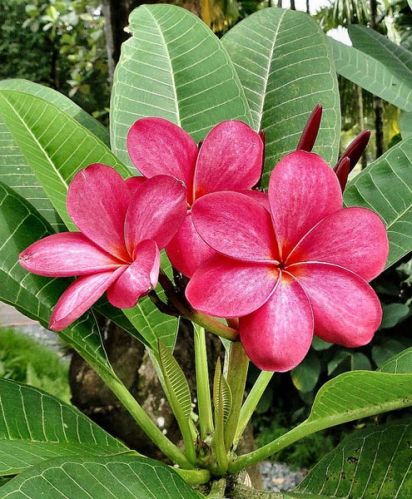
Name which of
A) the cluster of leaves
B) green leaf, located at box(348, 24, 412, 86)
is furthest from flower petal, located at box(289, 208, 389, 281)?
the cluster of leaves

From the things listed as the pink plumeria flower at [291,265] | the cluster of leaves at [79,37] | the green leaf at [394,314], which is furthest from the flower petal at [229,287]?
the cluster of leaves at [79,37]

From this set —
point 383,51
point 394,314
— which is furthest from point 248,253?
point 394,314

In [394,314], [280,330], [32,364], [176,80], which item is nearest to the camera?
[280,330]

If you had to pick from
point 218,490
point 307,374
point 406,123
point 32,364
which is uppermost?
point 406,123

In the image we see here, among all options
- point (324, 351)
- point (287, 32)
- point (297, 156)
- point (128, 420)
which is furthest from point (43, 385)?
point (297, 156)

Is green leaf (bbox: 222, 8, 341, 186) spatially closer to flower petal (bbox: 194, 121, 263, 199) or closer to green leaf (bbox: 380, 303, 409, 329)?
flower petal (bbox: 194, 121, 263, 199)

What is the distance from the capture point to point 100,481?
17.8 inches

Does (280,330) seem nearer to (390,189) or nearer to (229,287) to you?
(229,287)

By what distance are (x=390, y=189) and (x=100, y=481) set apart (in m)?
0.42

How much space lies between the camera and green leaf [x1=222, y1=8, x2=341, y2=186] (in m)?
0.74

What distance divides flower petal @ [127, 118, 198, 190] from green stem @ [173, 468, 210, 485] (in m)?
0.25

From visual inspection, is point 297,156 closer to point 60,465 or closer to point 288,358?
point 288,358

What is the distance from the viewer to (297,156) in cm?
44

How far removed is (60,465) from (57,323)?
9 centimetres
